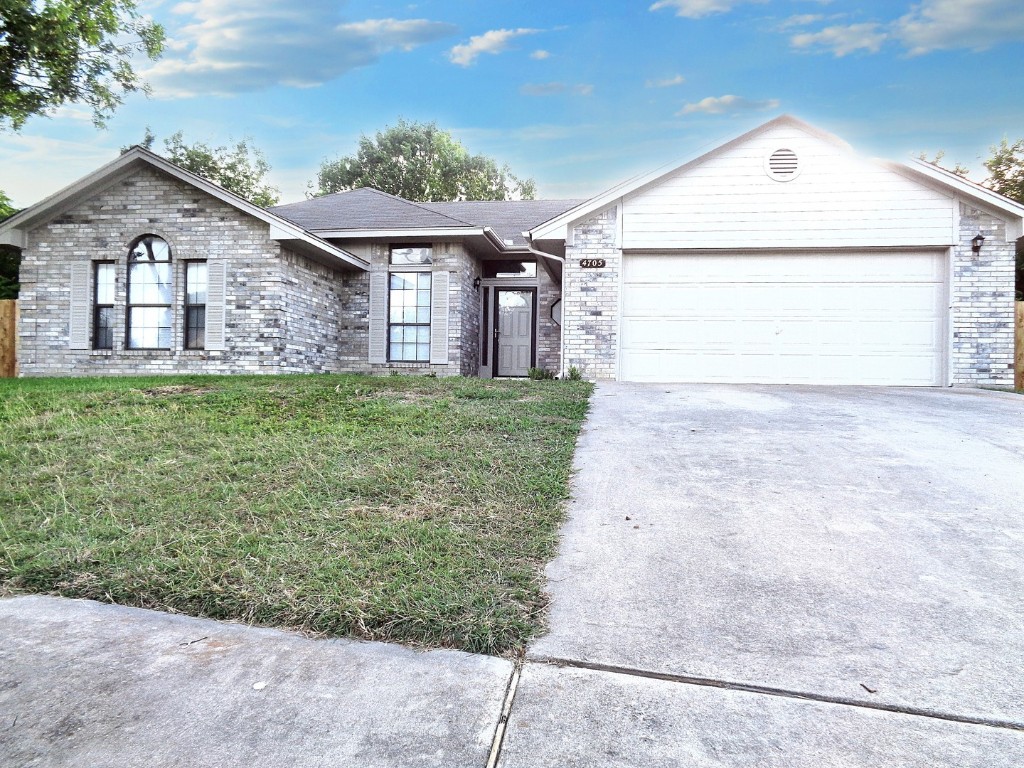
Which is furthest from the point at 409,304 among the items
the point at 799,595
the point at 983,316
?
the point at 799,595

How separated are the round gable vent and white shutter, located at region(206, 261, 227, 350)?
9.93 metres

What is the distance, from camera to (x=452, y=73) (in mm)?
17062

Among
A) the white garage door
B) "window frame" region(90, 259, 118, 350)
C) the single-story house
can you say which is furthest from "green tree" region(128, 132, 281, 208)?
the white garage door

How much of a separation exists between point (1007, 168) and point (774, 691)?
24.8 metres

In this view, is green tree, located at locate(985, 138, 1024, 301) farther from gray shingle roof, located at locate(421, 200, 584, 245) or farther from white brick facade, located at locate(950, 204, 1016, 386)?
gray shingle roof, located at locate(421, 200, 584, 245)

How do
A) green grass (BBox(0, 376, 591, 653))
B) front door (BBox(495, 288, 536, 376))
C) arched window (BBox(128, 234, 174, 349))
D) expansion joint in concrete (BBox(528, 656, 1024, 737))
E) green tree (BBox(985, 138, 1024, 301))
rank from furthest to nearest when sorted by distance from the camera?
green tree (BBox(985, 138, 1024, 301)), front door (BBox(495, 288, 536, 376)), arched window (BBox(128, 234, 174, 349)), green grass (BBox(0, 376, 591, 653)), expansion joint in concrete (BBox(528, 656, 1024, 737))

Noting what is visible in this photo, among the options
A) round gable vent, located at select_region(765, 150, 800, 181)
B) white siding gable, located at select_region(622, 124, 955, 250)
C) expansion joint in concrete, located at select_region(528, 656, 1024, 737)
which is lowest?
expansion joint in concrete, located at select_region(528, 656, 1024, 737)

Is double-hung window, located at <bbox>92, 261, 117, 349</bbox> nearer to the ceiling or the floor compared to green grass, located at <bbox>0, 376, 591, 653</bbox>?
nearer to the ceiling

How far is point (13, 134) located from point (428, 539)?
16.2m

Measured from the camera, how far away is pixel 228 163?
98.0 feet

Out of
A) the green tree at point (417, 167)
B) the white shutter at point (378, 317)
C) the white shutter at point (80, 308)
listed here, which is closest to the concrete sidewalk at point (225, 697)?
the white shutter at point (378, 317)

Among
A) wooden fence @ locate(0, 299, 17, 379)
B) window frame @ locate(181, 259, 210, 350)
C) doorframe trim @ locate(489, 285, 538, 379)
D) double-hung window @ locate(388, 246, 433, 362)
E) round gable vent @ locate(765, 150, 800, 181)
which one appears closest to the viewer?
round gable vent @ locate(765, 150, 800, 181)

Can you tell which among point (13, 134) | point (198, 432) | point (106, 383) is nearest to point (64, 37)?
point (13, 134)

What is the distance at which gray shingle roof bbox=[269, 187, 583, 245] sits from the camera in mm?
12547
